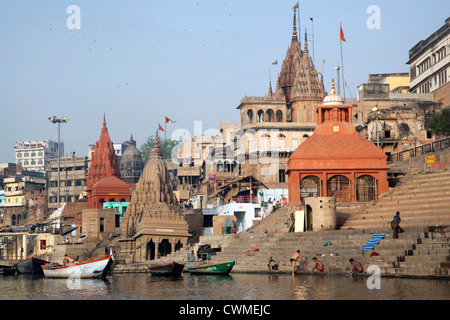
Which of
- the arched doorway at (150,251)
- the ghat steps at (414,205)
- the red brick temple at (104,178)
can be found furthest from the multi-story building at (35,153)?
the ghat steps at (414,205)

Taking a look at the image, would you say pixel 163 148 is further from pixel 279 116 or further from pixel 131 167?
pixel 279 116

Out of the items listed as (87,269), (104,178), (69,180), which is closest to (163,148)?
(69,180)

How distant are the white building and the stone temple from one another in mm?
26846

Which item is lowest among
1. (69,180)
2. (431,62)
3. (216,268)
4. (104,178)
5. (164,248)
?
(216,268)

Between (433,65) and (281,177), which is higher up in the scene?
(433,65)

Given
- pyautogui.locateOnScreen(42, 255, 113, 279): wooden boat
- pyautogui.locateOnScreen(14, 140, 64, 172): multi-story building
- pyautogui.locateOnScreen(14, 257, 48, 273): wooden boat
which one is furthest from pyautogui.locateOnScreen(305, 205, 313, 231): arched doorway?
pyautogui.locateOnScreen(14, 140, 64, 172): multi-story building

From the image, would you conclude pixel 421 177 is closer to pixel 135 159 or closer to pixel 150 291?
pixel 150 291

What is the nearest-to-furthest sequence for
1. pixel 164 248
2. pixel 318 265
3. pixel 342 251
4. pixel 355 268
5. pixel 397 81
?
pixel 355 268
pixel 318 265
pixel 342 251
pixel 164 248
pixel 397 81

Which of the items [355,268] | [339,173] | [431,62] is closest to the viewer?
[355,268]

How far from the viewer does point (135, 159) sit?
4053 inches

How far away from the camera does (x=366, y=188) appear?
44.1 metres

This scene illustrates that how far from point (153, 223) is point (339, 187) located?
637 inches

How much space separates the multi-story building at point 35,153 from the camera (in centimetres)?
14938

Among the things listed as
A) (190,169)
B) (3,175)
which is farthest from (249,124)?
(3,175)
